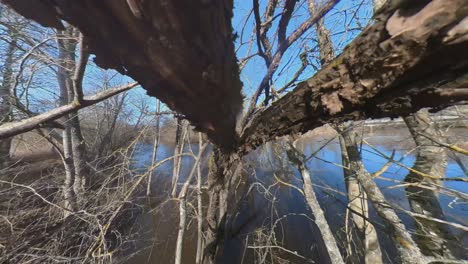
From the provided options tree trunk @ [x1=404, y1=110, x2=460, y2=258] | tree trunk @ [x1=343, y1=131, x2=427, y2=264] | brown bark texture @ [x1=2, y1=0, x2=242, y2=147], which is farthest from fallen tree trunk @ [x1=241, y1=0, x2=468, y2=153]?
tree trunk @ [x1=404, y1=110, x2=460, y2=258]

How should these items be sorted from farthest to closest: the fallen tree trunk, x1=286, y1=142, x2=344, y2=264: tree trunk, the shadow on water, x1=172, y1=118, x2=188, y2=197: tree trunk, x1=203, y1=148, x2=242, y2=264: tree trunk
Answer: x1=172, y1=118, x2=188, y2=197: tree trunk
the shadow on water
x1=286, y1=142, x2=344, y2=264: tree trunk
x1=203, y1=148, x2=242, y2=264: tree trunk
the fallen tree trunk

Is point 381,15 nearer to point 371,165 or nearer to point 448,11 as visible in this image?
point 448,11

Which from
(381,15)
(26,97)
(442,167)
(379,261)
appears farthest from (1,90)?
(442,167)

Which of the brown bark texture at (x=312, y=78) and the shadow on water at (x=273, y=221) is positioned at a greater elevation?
the brown bark texture at (x=312, y=78)

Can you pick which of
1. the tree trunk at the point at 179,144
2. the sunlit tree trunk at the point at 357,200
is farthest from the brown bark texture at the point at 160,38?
the tree trunk at the point at 179,144

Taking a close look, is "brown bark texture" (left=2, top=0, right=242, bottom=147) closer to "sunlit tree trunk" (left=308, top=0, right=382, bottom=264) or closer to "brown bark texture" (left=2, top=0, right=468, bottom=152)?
"brown bark texture" (left=2, top=0, right=468, bottom=152)

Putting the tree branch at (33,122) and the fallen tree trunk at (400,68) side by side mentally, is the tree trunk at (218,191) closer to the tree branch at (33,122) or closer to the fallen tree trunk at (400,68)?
the tree branch at (33,122)

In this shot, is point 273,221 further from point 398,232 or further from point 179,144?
point 398,232

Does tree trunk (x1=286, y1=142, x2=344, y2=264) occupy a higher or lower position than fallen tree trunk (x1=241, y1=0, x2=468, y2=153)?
lower

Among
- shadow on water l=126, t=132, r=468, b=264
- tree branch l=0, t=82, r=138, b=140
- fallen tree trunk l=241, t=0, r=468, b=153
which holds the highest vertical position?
tree branch l=0, t=82, r=138, b=140

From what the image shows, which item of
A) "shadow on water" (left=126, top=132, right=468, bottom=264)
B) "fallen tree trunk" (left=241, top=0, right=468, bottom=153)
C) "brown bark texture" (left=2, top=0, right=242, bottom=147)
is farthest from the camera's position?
"shadow on water" (left=126, top=132, right=468, bottom=264)

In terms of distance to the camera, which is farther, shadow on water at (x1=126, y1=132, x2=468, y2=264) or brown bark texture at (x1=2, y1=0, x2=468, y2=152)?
shadow on water at (x1=126, y1=132, x2=468, y2=264)

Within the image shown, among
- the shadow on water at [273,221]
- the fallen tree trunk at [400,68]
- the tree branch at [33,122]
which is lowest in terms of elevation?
the shadow on water at [273,221]

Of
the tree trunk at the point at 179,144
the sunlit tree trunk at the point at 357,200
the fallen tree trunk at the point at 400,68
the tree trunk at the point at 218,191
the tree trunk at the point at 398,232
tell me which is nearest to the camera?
the fallen tree trunk at the point at 400,68
